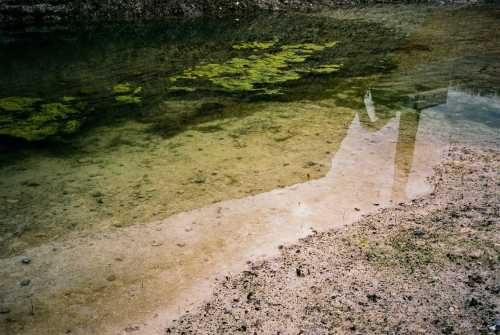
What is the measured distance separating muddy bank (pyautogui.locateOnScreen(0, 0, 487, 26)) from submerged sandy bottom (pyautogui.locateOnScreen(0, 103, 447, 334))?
18.3m

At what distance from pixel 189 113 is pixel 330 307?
5.92m

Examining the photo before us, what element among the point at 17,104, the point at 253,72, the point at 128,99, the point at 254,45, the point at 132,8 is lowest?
the point at 17,104

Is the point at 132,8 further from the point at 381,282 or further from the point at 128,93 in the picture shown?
the point at 381,282

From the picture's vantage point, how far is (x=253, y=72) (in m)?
11.0

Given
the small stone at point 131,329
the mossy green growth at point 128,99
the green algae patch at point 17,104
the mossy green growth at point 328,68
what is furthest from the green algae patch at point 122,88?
the small stone at point 131,329

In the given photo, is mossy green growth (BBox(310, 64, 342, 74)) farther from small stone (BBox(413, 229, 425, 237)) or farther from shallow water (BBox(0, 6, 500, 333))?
small stone (BBox(413, 229, 425, 237))

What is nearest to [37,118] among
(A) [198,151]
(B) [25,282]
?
(A) [198,151]

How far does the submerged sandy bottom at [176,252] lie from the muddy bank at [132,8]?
720 inches

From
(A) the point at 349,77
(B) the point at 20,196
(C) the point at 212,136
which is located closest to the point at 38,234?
(B) the point at 20,196

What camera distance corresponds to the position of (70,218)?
200 inches

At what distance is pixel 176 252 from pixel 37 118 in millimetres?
5868

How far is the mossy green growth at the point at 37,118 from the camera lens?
778 cm

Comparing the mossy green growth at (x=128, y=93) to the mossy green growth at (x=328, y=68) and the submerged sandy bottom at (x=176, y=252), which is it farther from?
the submerged sandy bottom at (x=176, y=252)

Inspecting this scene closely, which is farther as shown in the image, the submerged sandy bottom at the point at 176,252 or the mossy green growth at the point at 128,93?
the mossy green growth at the point at 128,93
